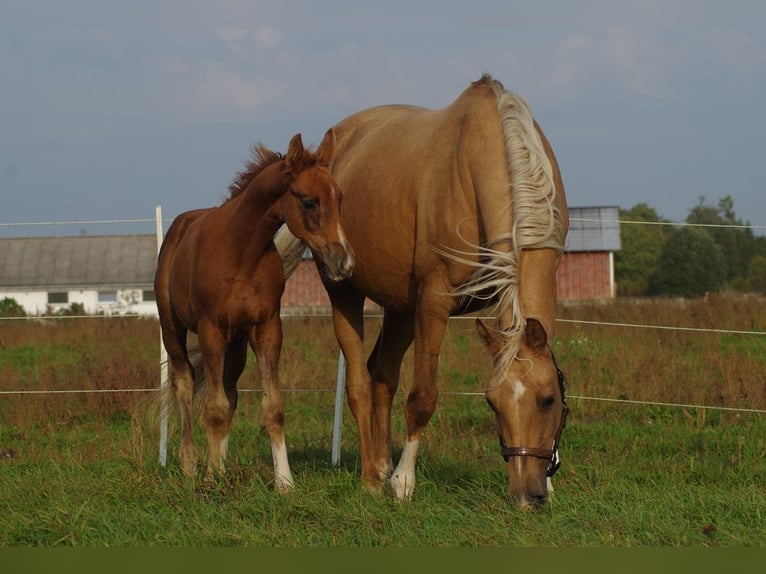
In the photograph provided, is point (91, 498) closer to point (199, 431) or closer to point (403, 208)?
point (403, 208)

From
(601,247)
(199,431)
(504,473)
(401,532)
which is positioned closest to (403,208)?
(504,473)

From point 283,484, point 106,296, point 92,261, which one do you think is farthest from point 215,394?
point 92,261

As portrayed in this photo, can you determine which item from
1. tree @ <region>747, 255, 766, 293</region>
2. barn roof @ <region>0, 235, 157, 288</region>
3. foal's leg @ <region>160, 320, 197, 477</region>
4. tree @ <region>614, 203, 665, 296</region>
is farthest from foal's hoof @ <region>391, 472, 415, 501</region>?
tree @ <region>614, 203, 665, 296</region>

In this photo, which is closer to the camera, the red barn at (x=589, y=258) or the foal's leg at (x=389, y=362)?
the foal's leg at (x=389, y=362)

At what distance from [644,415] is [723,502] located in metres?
3.75

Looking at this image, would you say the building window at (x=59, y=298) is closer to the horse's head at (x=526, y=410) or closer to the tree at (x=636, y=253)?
the tree at (x=636, y=253)

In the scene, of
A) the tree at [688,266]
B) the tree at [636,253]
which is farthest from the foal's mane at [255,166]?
the tree at [636,253]

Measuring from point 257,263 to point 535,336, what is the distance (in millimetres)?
1842

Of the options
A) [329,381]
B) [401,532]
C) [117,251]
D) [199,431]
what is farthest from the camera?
[117,251]

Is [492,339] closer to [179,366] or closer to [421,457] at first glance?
[421,457]

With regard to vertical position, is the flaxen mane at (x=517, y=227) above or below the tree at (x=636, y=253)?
below

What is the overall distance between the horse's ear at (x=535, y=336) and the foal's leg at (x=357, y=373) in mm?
1496

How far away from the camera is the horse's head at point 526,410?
4543mm

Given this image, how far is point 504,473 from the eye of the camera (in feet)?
18.6
